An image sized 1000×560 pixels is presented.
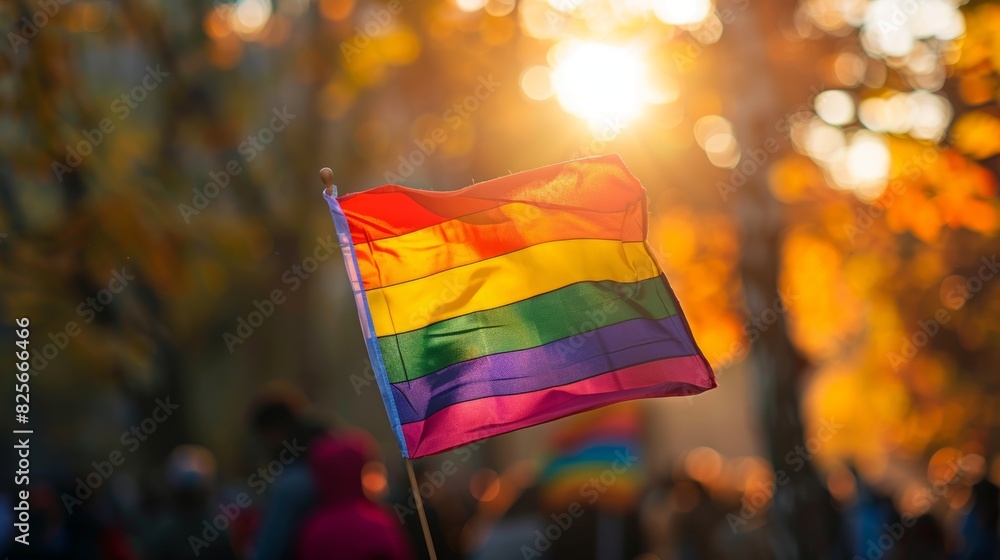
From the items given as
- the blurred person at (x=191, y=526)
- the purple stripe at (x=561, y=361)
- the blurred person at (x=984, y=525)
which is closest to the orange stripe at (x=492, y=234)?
the purple stripe at (x=561, y=361)

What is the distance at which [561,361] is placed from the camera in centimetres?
488

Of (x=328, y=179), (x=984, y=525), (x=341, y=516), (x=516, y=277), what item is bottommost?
(x=984, y=525)

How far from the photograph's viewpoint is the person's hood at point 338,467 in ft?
18.3

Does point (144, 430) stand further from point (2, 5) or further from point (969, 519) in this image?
point (969, 519)

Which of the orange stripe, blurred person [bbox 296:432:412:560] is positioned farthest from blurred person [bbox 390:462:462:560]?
the orange stripe

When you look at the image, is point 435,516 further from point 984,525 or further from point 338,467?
point 984,525

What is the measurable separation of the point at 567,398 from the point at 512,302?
491mm

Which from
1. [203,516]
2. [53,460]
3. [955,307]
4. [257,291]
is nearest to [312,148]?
[203,516]

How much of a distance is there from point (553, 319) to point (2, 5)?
4063mm

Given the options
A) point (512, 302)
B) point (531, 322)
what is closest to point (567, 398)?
point (531, 322)

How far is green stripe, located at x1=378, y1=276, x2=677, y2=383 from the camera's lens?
475 centimetres

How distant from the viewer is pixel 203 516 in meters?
7.55

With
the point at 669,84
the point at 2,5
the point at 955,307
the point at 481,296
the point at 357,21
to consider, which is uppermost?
the point at 357,21

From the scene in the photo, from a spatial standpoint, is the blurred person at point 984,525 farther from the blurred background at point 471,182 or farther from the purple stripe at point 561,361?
the purple stripe at point 561,361
